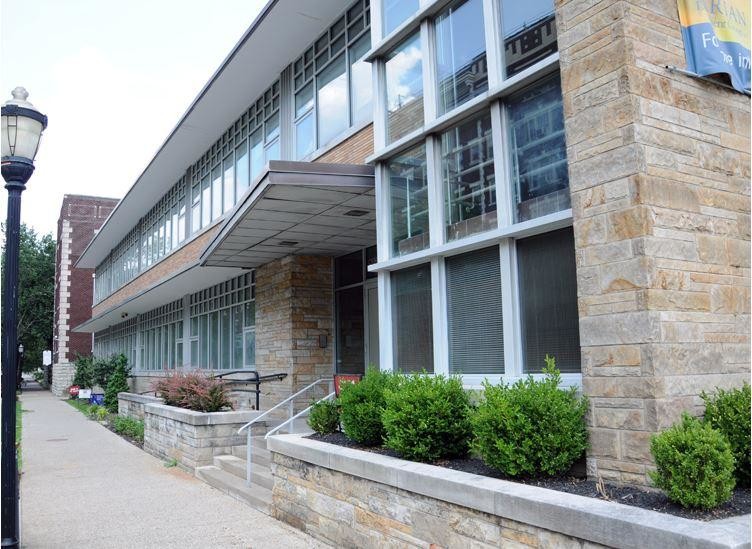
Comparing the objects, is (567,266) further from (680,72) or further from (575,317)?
(680,72)

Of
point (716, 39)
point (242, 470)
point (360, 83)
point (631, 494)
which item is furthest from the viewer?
point (360, 83)

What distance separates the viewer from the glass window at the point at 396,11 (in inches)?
283

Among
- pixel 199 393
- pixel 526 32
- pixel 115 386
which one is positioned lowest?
pixel 115 386

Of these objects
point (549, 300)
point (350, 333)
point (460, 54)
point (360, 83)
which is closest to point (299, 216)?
point (360, 83)

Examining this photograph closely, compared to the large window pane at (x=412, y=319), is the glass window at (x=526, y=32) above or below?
above

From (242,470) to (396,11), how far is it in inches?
248

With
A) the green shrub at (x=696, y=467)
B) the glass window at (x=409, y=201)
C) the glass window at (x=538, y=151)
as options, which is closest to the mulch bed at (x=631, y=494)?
the green shrub at (x=696, y=467)

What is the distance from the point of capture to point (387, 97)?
7543mm

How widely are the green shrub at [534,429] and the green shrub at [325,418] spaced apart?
9.34ft

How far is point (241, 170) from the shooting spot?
51.8ft

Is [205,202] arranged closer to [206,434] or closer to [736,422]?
[206,434]

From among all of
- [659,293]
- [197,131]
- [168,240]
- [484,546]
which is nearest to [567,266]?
[659,293]

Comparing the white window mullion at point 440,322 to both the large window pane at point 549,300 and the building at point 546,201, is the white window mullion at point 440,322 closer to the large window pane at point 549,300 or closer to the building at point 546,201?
the building at point 546,201

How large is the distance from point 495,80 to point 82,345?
43.4 meters
